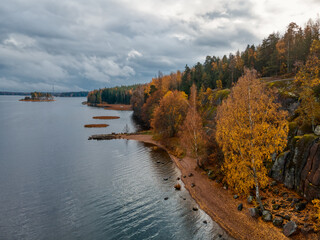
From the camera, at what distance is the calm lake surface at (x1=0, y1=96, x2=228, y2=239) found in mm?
23375

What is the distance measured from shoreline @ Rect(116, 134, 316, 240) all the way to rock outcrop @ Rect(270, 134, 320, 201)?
657 centimetres

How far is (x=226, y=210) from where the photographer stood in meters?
26.2

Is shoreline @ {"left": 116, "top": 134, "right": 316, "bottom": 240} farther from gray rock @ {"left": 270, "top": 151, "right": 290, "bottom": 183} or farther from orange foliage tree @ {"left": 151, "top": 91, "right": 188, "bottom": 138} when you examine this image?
orange foliage tree @ {"left": 151, "top": 91, "right": 188, "bottom": 138}

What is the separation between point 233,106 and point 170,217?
16832 millimetres

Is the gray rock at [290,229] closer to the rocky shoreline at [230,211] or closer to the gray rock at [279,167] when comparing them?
the rocky shoreline at [230,211]

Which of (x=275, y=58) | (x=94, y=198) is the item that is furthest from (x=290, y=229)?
(x=275, y=58)

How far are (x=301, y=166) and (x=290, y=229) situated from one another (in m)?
9.17

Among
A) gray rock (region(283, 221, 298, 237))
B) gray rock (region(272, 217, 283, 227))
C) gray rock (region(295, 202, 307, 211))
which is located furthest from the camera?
gray rock (region(295, 202, 307, 211))

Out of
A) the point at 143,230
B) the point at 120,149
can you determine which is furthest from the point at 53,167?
the point at 143,230

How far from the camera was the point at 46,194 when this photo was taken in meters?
32.1

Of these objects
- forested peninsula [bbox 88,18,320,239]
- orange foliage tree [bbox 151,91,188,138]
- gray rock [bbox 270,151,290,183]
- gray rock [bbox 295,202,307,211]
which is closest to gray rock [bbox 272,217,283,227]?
forested peninsula [bbox 88,18,320,239]

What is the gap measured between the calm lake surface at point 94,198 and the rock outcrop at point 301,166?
40.3 feet

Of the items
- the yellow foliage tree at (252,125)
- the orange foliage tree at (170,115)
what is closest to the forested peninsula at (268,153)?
the yellow foliage tree at (252,125)

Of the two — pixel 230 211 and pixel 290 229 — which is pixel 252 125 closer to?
pixel 290 229
